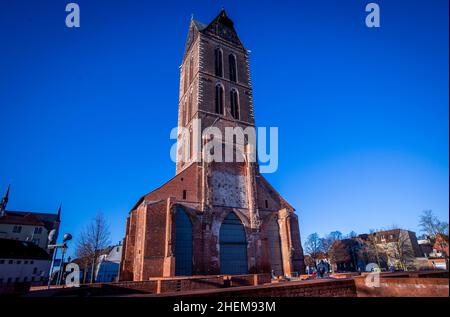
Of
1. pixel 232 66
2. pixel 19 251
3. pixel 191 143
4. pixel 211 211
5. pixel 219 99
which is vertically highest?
pixel 232 66

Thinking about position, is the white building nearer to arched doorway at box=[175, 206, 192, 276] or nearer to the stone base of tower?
the stone base of tower

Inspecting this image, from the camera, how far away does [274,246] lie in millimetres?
28062

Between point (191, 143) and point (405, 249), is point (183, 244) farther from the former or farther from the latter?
point (405, 249)

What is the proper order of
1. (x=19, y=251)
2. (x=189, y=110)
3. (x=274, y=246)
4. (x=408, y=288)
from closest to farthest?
1. (x=408, y=288)
2. (x=274, y=246)
3. (x=189, y=110)
4. (x=19, y=251)

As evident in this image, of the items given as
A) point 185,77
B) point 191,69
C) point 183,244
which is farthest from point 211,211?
point 185,77

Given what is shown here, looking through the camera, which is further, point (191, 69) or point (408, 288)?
point (191, 69)

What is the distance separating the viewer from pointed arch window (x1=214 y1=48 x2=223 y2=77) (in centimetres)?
3596

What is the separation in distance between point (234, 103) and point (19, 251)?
43.4 m

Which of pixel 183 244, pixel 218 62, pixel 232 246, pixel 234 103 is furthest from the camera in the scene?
pixel 218 62

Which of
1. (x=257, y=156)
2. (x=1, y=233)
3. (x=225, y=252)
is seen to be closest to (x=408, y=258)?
(x=257, y=156)

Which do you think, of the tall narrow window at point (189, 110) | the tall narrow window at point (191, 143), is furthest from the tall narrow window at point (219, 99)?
the tall narrow window at point (191, 143)

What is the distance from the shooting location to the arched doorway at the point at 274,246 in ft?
89.0

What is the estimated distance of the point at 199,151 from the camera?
1133 inches
